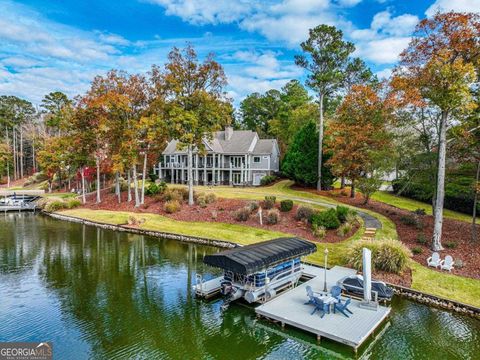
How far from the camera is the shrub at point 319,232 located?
23797mm

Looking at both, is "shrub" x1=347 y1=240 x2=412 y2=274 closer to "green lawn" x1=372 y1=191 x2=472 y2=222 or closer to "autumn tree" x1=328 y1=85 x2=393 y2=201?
"autumn tree" x1=328 y1=85 x2=393 y2=201

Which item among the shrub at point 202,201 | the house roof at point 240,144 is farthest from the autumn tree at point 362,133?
the house roof at point 240,144

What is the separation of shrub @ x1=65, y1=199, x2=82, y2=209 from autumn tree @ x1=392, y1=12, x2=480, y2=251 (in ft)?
126

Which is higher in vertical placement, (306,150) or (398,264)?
(306,150)

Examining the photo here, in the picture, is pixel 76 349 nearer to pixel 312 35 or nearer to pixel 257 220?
pixel 257 220

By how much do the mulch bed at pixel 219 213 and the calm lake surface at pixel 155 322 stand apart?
868 centimetres

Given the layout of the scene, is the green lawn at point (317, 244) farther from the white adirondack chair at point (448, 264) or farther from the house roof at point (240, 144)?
the house roof at point (240, 144)

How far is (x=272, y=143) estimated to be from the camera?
5134 cm

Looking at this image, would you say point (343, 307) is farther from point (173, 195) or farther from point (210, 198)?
point (173, 195)

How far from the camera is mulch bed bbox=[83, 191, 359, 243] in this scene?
2513 centimetres

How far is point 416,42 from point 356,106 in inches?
501

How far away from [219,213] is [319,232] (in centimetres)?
1094

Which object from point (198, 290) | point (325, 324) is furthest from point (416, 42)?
point (198, 290)

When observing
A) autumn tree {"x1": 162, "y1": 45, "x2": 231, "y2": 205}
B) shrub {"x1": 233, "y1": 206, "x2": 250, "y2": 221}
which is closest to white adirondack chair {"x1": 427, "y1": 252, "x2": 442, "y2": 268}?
shrub {"x1": 233, "y1": 206, "x2": 250, "y2": 221}
